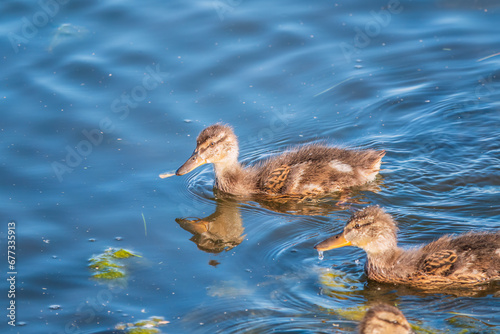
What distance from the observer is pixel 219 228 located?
27.4ft

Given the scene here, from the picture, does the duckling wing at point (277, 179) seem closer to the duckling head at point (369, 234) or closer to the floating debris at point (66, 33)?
the duckling head at point (369, 234)

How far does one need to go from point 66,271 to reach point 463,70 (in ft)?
20.5

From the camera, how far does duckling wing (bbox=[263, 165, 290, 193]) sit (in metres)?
8.83

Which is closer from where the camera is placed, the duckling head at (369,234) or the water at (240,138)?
the water at (240,138)

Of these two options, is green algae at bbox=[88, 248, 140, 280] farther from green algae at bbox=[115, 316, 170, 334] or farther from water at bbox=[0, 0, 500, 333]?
green algae at bbox=[115, 316, 170, 334]

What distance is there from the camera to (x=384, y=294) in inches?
275

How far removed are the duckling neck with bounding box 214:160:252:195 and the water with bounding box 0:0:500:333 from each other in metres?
0.16

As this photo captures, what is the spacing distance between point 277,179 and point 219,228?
3.17 feet

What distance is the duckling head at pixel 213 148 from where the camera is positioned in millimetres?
9008

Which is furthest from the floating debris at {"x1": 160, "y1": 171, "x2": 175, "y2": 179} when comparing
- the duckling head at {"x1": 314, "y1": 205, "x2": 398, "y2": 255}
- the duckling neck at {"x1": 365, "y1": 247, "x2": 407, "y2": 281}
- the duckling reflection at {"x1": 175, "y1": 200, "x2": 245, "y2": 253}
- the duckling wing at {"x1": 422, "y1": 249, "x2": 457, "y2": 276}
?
the duckling wing at {"x1": 422, "y1": 249, "x2": 457, "y2": 276}

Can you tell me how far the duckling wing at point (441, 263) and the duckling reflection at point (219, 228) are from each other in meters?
1.95

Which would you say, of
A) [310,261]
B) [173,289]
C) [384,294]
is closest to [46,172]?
[173,289]

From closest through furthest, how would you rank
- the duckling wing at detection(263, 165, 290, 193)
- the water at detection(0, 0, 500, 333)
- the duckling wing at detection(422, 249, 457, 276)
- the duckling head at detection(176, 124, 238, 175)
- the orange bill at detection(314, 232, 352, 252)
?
the water at detection(0, 0, 500, 333) < the duckling wing at detection(422, 249, 457, 276) < the orange bill at detection(314, 232, 352, 252) < the duckling wing at detection(263, 165, 290, 193) < the duckling head at detection(176, 124, 238, 175)

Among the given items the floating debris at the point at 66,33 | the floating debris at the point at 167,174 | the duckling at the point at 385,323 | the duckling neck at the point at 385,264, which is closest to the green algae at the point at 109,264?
the floating debris at the point at 167,174
